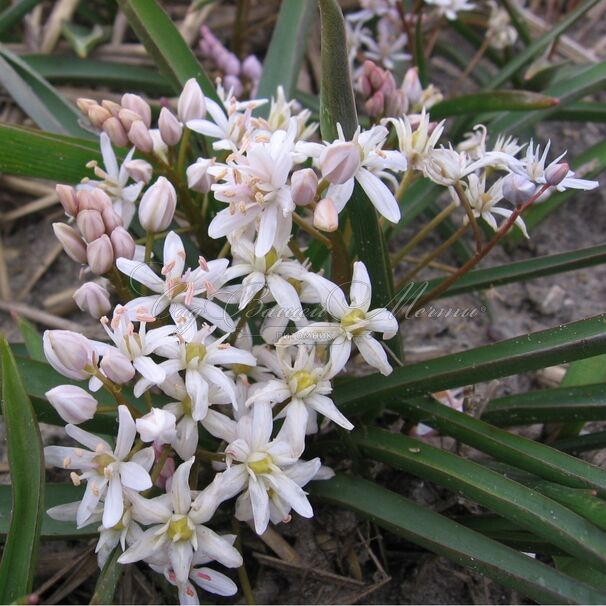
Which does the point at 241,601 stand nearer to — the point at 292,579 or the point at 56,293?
the point at 292,579

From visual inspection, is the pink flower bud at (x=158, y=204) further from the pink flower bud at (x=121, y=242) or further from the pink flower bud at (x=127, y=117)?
the pink flower bud at (x=127, y=117)

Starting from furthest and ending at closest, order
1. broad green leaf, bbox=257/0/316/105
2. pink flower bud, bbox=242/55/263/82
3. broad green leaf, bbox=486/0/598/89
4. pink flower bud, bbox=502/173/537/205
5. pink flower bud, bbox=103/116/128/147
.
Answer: pink flower bud, bbox=242/55/263/82 < broad green leaf, bbox=486/0/598/89 < broad green leaf, bbox=257/0/316/105 < pink flower bud, bbox=103/116/128/147 < pink flower bud, bbox=502/173/537/205

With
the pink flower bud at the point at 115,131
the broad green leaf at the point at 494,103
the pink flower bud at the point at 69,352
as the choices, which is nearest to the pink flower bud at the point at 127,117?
the pink flower bud at the point at 115,131

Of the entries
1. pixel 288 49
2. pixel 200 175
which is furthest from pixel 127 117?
pixel 288 49

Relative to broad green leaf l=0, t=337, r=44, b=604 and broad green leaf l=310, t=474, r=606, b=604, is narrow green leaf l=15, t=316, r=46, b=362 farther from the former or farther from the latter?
broad green leaf l=310, t=474, r=606, b=604

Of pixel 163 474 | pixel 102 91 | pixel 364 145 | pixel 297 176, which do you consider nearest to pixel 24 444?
pixel 163 474

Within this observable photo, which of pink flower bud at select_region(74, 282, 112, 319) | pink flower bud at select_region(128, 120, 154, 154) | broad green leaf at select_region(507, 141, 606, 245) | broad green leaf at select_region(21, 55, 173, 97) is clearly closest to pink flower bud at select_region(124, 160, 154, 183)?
pink flower bud at select_region(128, 120, 154, 154)
